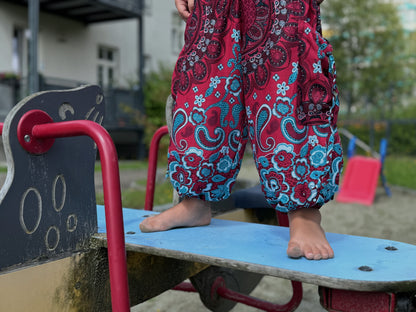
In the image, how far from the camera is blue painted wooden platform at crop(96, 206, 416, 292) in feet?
2.80

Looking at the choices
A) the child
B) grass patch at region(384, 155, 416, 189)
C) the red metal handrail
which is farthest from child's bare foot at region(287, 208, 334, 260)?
grass patch at region(384, 155, 416, 189)

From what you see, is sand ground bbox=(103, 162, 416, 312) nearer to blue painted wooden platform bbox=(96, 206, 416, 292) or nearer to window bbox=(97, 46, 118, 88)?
blue painted wooden platform bbox=(96, 206, 416, 292)

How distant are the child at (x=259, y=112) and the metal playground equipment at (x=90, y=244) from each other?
97 mm

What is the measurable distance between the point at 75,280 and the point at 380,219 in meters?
4.04

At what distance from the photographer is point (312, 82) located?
3.81 feet

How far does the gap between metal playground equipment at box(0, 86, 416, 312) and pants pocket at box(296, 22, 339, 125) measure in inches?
12.5

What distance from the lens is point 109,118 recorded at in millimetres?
10391

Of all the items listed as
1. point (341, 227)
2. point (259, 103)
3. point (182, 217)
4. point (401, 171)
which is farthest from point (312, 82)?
point (401, 171)

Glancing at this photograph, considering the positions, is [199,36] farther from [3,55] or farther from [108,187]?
[3,55]

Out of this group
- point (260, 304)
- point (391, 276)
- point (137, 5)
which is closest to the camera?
point (391, 276)

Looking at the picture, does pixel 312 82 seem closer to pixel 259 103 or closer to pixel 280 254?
pixel 259 103

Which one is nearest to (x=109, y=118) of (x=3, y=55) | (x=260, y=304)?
(x=3, y=55)

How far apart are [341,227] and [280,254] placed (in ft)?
10.7

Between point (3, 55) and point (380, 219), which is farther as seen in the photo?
point (3, 55)
